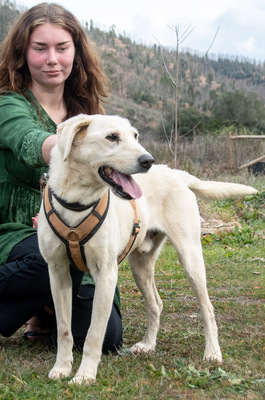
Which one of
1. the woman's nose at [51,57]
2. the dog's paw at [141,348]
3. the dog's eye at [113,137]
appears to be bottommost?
the dog's paw at [141,348]

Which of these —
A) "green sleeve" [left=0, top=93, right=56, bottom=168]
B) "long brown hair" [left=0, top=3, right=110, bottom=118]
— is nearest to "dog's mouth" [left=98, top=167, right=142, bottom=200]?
"green sleeve" [left=0, top=93, right=56, bottom=168]

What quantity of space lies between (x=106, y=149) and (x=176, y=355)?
5.63ft

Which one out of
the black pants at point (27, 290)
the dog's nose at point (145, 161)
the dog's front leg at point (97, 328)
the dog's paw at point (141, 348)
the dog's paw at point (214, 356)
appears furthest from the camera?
the dog's paw at point (141, 348)

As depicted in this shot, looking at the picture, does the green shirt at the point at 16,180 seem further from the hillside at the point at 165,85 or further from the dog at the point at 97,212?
the hillside at the point at 165,85

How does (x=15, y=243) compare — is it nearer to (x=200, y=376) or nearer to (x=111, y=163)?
(x=111, y=163)

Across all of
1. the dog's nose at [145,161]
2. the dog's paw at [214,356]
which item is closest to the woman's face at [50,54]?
the dog's nose at [145,161]

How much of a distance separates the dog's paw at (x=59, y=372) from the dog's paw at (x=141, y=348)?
79cm

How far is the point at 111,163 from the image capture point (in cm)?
282

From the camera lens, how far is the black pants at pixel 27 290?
3.57m

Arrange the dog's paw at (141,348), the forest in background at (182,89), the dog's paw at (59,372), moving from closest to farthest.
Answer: the dog's paw at (59,372), the dog's paw at (141,348), the forest in background at (182,89)

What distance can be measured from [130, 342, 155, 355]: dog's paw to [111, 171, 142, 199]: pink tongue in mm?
1482

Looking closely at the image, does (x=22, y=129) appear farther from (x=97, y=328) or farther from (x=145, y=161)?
(x=97, y=328)

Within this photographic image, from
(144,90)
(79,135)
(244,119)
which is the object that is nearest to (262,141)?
(79,135)

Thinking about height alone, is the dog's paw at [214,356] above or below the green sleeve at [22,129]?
below
